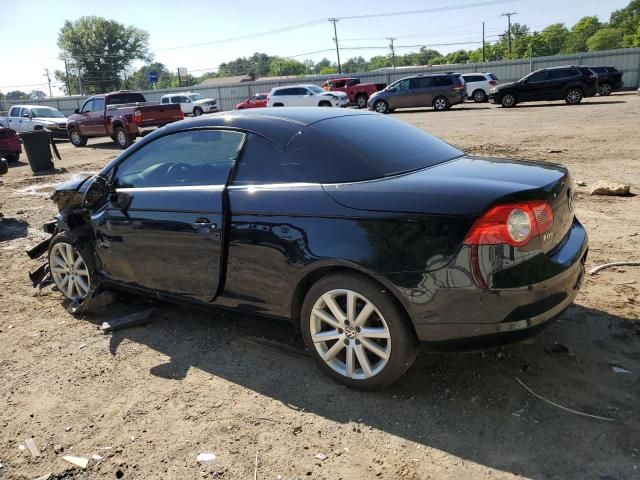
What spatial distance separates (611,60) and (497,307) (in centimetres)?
4099

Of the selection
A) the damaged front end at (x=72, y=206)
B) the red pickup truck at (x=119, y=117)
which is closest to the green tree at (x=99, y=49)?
the red pickup truck at (x=119, y=117)

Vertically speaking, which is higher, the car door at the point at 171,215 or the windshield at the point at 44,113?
the windshield at the point at 44,113

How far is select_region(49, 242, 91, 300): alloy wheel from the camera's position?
452 centimetres

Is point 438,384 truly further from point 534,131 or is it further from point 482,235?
point 534,131

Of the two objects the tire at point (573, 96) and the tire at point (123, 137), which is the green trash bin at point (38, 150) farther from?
the tire at point (573, 96)

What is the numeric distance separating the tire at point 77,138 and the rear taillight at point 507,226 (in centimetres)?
1975

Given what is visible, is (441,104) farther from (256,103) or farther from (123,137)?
(123,137)

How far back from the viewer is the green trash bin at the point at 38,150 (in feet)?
44.1

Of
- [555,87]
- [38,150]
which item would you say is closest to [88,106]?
[38,150]

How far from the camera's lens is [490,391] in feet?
9.86

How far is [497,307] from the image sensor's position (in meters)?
2.61

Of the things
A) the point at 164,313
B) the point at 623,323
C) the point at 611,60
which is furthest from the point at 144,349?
the point at 611,60

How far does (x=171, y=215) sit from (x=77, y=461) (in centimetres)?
162

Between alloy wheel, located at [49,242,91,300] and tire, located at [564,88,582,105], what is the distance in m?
24.1
